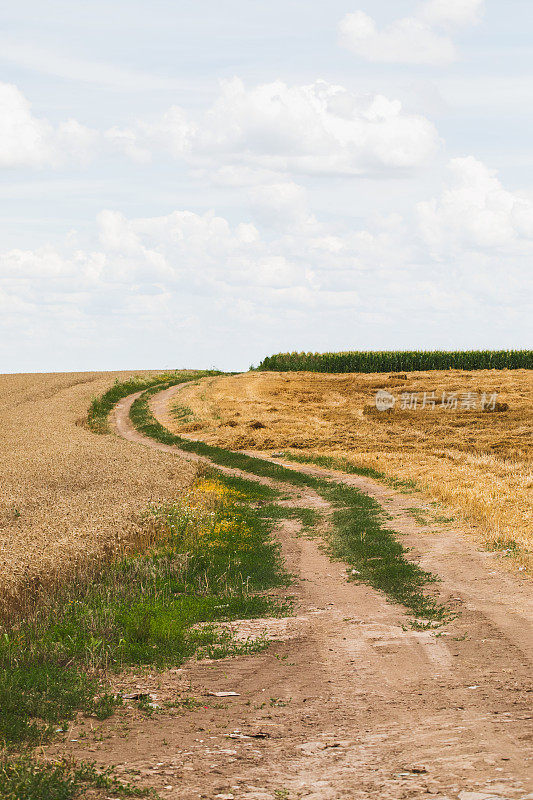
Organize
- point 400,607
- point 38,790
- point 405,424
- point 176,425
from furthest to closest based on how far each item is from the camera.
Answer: point 176,425
point 405,424
point 400,607
point 38,790

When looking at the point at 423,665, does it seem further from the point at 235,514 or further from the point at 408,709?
the point at 235,514

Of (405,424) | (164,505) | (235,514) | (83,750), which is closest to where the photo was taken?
(83,750)

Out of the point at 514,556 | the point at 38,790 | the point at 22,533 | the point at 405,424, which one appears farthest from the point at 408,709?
the point at 405,424

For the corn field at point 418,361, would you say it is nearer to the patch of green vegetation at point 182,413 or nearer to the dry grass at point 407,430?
the dry grass at point 407,430

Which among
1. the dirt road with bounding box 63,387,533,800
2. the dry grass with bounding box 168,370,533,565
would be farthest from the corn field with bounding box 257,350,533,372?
the dirt road with bounding box 63,387,533,800

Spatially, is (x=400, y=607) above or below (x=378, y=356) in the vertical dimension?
below

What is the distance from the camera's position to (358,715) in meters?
7.18

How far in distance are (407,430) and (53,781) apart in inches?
1081

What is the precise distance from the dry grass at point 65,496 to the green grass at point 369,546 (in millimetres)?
3843

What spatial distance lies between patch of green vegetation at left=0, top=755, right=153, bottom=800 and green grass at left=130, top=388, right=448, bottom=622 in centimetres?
564

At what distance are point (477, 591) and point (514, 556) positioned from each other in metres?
1.79

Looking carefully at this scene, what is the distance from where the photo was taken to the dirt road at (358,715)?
18.9 feet

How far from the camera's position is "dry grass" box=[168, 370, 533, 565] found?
17.9 m

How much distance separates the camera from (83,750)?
637 centimetres
